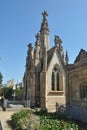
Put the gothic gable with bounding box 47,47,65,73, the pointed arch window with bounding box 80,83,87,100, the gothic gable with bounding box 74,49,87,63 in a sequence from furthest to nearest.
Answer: the gothic gable with bounding box 47,47,65,73, the gothic gable with bounding box 74,49,87,63, the pointed arch window with bounding box 80,83,87,100

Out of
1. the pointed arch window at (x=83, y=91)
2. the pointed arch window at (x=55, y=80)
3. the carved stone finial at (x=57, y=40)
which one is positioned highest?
the carved stone finial at (x=57, y=40)

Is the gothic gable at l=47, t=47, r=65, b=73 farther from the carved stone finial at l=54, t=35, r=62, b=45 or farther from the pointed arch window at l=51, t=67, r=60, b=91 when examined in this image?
the carved stone finial at l=54, t=35, r=62, b=45

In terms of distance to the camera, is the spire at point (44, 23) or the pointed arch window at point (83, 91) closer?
the pointed arch window at point (83, 91)

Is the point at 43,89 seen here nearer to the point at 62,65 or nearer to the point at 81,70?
the point at 62,65

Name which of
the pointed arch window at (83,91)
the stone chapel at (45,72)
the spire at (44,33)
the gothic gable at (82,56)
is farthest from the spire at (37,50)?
the pointed arch window at (83,91)

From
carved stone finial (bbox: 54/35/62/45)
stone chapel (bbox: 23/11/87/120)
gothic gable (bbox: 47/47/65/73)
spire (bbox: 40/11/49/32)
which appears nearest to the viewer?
stone chapel (bbox: 23/11/87/120)

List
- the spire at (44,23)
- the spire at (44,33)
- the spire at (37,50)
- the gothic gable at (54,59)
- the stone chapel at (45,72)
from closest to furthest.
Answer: the stone chapel at (45,72)
the gothic gable at (54,59)
the spire at (37,50)
the spire at (44,33)
the spire at (44,23)

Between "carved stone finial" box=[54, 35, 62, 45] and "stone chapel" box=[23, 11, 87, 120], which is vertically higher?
"carved stone finial" box=[54, 35, 62, 45]

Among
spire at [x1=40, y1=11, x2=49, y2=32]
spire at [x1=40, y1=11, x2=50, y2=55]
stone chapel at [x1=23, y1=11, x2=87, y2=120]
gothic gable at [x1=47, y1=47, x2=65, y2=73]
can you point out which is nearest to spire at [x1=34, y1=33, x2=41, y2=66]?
stone chapel at [x1=23, y1=11, x2=87, y2=120]

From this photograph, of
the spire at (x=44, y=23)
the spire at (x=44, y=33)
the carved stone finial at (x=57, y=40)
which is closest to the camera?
the carved stone finial at (x=57, y=40)

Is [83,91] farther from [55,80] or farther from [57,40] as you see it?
[57,40]

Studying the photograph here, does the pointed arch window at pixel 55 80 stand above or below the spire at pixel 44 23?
below

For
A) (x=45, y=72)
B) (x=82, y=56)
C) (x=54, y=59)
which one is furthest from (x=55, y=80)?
(x=82, y=56)

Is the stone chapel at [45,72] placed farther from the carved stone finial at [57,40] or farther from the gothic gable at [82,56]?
the gothic gable at [82,56]
